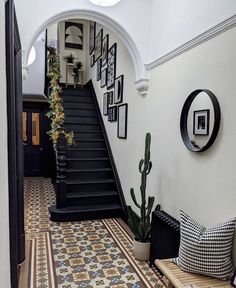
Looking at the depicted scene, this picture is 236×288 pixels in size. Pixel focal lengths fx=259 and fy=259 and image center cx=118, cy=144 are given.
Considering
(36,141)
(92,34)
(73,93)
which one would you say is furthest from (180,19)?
(36,141)

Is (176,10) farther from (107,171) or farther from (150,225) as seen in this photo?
(107,171)

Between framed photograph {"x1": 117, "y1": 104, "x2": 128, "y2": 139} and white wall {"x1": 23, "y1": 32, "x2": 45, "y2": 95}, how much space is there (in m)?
2.89

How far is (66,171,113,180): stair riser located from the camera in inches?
184

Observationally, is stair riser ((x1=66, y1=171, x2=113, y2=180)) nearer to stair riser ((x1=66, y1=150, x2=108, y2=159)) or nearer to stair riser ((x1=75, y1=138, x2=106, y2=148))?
stair riser ((x1=66, y1=150, x2=108, y2=159))

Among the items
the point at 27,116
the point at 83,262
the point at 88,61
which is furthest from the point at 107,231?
the point at 88,61

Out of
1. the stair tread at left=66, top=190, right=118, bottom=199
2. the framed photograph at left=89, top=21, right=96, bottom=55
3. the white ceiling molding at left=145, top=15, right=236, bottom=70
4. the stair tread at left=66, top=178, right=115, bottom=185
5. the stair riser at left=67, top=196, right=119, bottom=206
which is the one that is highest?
the framed photograph at left=89, top=21, right=96, bottom=55

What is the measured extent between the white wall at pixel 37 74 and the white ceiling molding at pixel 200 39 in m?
4.21

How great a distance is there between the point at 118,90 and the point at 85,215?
7.07 feet

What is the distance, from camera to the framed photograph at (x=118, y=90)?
4323mm

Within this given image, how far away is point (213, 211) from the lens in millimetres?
1989

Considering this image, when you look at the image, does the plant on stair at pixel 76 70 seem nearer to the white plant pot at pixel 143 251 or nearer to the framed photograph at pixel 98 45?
the framed photograph at pixel 98 45

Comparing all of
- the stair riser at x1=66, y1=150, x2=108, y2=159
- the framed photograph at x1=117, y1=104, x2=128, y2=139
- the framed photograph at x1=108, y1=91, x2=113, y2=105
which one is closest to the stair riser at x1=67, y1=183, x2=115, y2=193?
the stair riser at x1=66, y1=150, x2=108, y2=159

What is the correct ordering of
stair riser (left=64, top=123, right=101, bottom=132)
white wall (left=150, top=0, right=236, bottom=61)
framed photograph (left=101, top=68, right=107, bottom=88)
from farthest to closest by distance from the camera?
stair riser (left=64, top=123, right=101, bottom=132), framed photograph (left=101, top=68, right=107, bottom=88), white wall (left=150, top=0, right=236, bottom=61)

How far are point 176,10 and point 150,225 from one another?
2244mm
